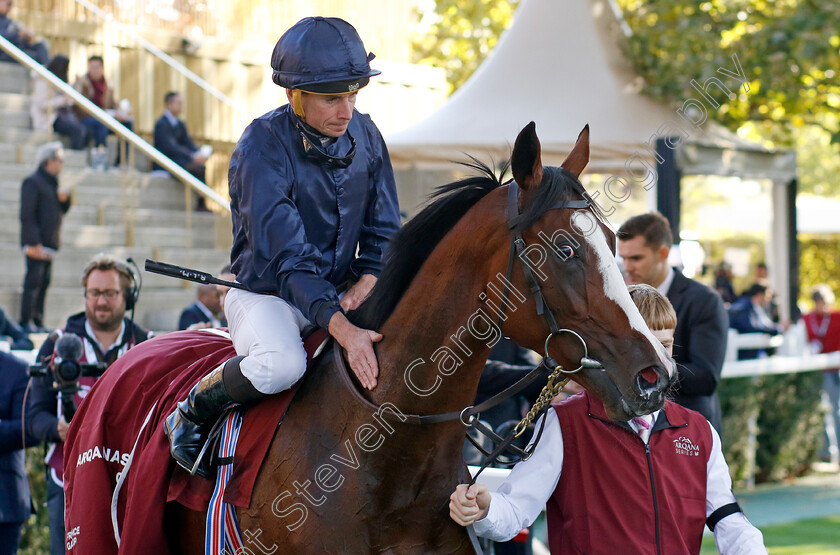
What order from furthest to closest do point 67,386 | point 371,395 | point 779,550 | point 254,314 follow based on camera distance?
point 779,550
point 67,386
point 254,314
point 371,395

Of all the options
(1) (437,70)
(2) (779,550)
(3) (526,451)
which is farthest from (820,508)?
(1) (437,70)

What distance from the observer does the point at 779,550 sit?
6.25 meters

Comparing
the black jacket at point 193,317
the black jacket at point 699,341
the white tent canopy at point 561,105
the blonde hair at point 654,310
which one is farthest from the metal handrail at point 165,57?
the blonde hair at point 654,310

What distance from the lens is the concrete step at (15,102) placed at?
10.8 meters

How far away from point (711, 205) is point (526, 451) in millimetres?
15588

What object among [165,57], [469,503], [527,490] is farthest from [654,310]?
[165,57]

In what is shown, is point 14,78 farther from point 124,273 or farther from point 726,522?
point 726,522

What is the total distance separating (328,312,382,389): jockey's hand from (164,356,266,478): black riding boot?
29cm

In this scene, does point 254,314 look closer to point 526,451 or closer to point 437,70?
point 526,451

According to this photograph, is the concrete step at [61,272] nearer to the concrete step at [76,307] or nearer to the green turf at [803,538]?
the concrete step at [76,307]

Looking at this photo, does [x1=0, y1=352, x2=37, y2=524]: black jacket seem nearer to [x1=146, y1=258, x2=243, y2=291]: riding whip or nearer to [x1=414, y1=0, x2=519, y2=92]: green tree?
[x1=146, y1=258, x2=243, y2=291]: riding whip

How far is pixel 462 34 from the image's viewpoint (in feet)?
58.7

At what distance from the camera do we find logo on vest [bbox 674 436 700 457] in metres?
2.67

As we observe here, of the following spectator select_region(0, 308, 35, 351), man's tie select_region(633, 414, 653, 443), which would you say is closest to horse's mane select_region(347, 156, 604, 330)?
man's tie select_region(633, 414, 653, 443)
